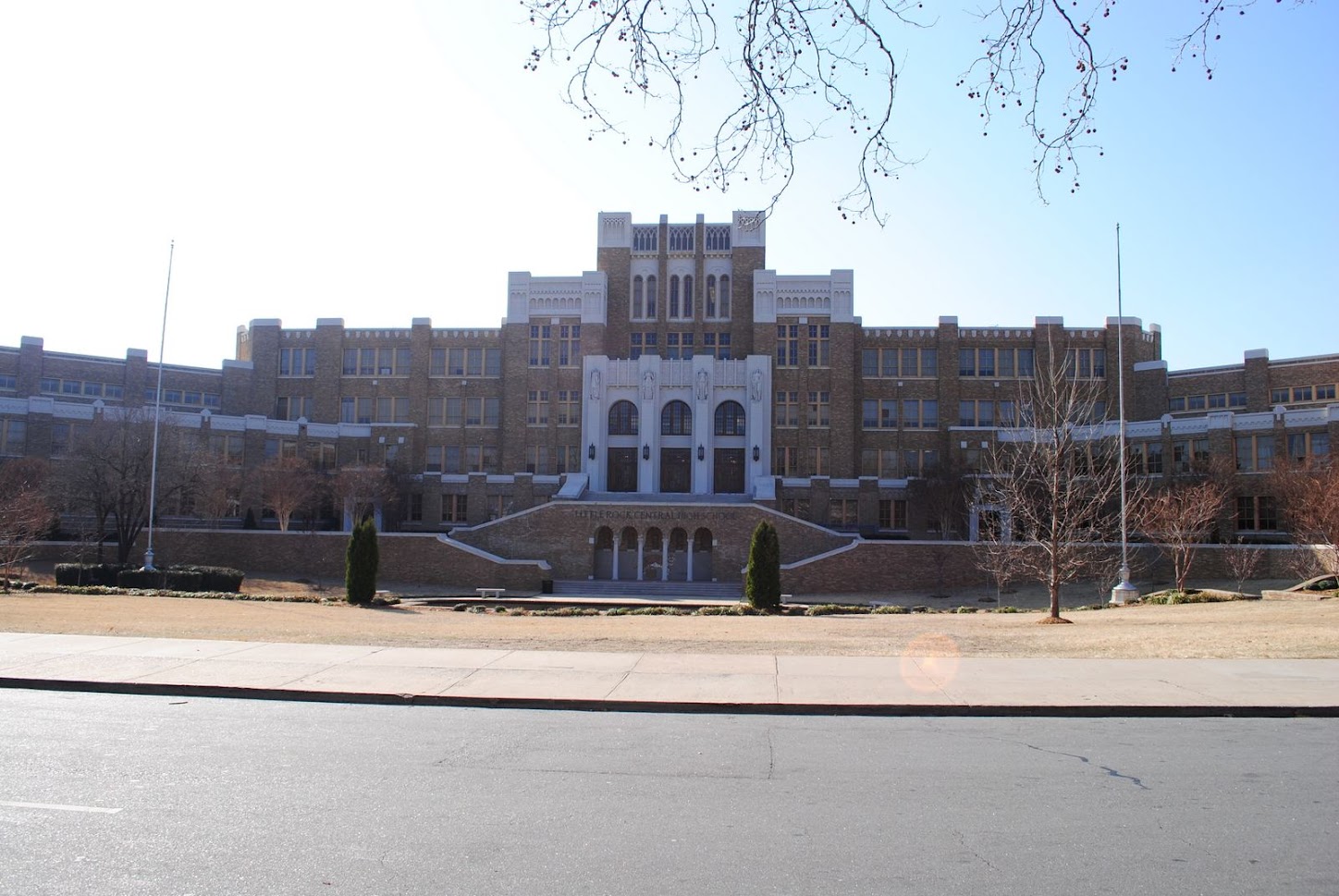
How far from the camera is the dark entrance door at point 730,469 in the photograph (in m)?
62.3

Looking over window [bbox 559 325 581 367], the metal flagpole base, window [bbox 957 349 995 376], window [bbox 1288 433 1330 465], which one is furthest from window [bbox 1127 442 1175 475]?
window [bbox 559 325 581 367]

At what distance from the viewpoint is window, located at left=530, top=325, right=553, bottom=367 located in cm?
6512

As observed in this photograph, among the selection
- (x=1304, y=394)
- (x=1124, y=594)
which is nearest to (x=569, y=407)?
(x=1124, y=594)

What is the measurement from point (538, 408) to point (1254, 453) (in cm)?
4029

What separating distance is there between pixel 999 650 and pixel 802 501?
45.2 metres

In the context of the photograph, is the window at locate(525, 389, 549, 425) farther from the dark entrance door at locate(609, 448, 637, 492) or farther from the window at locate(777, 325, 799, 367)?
the window at locate(777, 325, 799, 367)

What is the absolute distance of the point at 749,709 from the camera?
11.0m

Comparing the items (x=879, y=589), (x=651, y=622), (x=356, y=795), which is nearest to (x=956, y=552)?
(x=879, y=589)

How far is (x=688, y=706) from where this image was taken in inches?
434

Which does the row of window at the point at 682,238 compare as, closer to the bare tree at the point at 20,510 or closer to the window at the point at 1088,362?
the window at the point at 1088,362

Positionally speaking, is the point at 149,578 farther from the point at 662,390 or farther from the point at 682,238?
the point at 682,238

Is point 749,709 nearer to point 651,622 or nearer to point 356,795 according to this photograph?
point 356,795

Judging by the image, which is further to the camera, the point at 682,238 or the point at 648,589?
the point at 682,238

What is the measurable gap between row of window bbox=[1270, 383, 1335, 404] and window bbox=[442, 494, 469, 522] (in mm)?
49533
